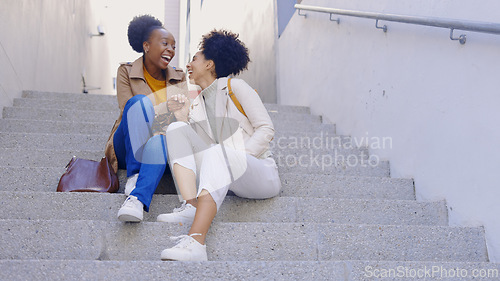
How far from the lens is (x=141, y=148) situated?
6.22ft

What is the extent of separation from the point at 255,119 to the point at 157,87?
0.71 m

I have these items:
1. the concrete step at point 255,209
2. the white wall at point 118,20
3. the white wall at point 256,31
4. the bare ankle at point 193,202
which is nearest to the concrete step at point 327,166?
the concrete step at point 255,209

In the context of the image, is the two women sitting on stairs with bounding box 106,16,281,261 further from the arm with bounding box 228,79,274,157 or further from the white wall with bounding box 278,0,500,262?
the white wall with bounding box 278,0,500,262

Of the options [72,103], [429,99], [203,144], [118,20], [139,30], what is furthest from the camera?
[118,20]

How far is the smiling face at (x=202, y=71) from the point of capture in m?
2.14

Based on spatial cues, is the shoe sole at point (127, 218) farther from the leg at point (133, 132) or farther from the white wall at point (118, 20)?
the white wall at point (118, 20)

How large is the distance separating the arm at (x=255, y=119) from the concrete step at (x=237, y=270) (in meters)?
0.60

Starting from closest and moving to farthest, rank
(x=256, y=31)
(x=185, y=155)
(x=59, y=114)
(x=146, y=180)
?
(x=146, y=180) < (x=185, y=155) < (x=59, y=114) < (x=256, y=31)

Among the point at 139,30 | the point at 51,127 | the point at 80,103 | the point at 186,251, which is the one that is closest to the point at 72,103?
the point at 80,103

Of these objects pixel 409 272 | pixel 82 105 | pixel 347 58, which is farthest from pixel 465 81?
pixel 82 105

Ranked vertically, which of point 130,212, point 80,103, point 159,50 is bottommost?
point 80,103

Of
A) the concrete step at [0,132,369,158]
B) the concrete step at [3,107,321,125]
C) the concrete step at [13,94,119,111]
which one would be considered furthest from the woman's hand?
the concrete step at [13,94,119,111]
